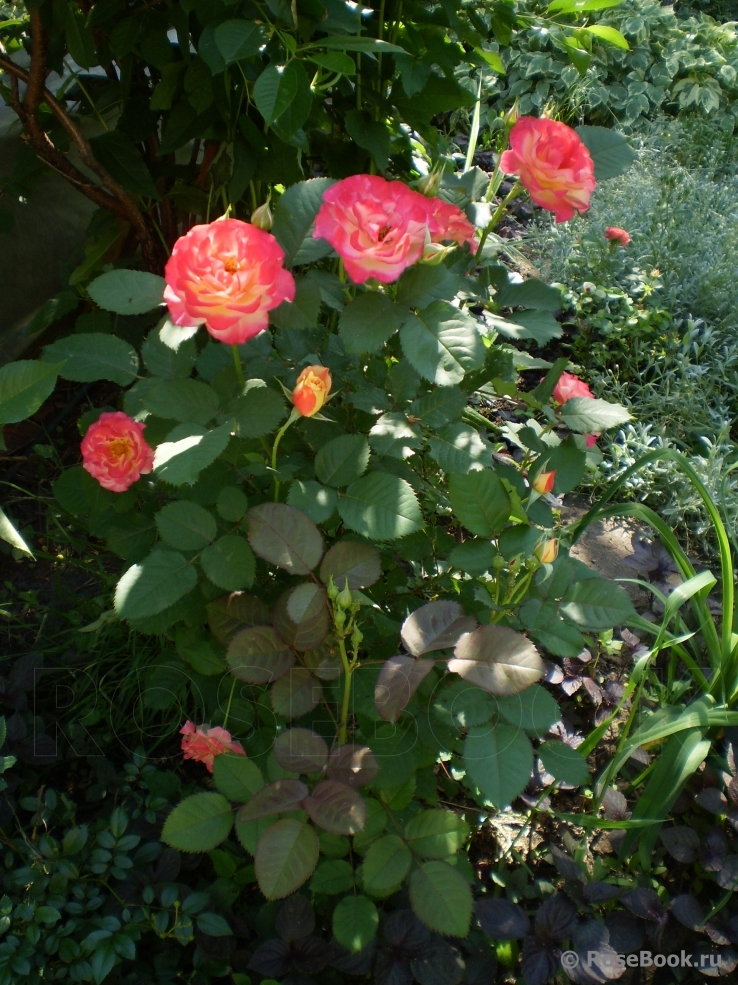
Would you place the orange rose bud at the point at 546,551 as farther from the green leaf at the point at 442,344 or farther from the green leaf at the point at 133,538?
the green leaf at the point at 133,538

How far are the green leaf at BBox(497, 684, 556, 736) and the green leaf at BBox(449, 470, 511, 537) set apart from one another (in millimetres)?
216

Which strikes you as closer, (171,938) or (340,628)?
(340,628)

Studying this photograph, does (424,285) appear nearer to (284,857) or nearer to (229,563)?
(229,563)

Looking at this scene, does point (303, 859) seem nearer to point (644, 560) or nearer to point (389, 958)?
point (389, 958)

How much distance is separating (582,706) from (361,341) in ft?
3.28

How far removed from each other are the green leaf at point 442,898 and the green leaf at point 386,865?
0.02m

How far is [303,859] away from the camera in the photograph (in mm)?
778

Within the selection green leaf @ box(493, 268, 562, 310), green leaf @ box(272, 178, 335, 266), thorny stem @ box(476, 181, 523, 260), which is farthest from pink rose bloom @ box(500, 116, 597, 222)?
green leaf @ box(272, 178, 335, 266)

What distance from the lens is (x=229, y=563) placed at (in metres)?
0.91

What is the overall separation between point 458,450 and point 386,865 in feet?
1.64

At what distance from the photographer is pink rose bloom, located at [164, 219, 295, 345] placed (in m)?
→ 0.77

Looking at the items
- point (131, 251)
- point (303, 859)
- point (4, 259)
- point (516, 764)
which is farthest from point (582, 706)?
point (4, 259)

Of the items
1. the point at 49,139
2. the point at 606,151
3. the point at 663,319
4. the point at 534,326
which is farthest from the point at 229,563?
the point at 663,319

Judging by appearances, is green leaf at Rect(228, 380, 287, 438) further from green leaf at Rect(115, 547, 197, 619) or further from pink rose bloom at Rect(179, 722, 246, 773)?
pink rose bloom at Rect(179, 722, 246, 773)
